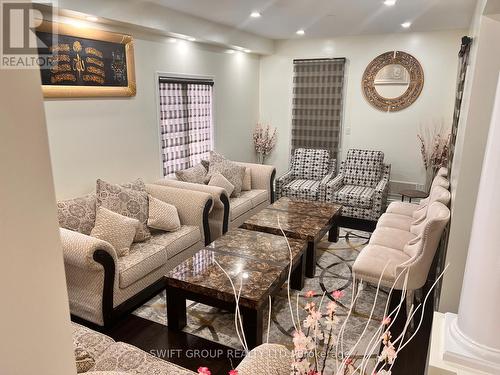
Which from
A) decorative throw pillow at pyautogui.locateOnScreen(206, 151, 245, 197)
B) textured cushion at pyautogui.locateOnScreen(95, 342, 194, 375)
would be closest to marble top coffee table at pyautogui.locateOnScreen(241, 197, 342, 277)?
decorative throw pillow at pyautogui.locateOnScreen(206, 151, 245, 197)

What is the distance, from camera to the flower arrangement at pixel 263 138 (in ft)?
20.6

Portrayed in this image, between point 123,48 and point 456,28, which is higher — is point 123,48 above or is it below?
below

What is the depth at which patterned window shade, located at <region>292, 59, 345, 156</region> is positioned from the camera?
5637mm

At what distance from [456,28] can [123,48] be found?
168 inches

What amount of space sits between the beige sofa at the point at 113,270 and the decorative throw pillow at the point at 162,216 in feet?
0.23

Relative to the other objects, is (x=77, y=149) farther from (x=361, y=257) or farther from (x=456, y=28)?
(x=456, y=28)

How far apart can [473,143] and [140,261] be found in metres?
2.49

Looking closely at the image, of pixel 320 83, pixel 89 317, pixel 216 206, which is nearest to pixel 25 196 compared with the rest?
pixel 89 317

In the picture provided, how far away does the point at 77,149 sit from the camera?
3.28 metres

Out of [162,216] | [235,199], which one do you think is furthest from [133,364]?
[235,199]

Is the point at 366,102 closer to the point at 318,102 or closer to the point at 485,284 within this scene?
the point at 318,102

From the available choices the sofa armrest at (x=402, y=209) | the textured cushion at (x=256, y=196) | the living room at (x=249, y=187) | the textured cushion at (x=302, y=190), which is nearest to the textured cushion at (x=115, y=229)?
the living room at (x=249, y=187)

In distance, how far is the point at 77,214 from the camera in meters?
2.90

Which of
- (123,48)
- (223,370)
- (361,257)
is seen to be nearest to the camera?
(223,370)
